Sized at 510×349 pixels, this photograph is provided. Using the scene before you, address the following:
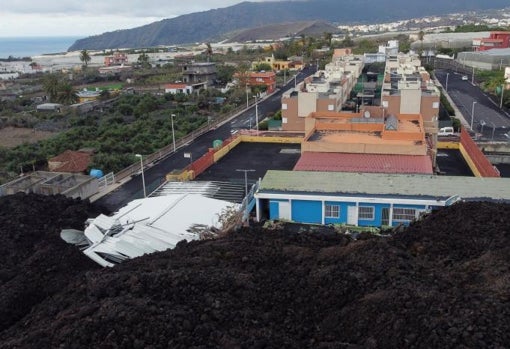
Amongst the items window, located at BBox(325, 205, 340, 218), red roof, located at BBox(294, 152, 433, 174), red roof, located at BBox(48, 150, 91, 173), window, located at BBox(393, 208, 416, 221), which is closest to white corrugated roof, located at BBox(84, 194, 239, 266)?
window, located at BBox(325, 205, 340, 218)

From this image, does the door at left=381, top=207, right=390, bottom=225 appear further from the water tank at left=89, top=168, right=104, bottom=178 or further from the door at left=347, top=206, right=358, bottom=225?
the water tank at left=89, top=168, right=104, bottom=178

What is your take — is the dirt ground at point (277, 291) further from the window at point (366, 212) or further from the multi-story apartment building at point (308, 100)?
the multi-story apartment building at point (308, 100)

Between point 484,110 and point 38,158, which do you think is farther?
point 484,110

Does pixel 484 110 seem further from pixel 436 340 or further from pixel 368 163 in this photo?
pixel 436 340

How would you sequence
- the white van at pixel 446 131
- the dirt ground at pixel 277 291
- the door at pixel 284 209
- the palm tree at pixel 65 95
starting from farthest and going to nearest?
the palm tree at pixel 65 95
the white van at pixel 446 131
the door at pixel 284 209
the dirt ground at pixel 277 291

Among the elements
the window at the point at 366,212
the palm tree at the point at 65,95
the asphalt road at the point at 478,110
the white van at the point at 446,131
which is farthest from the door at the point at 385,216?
the palm tree at the point at 65,95

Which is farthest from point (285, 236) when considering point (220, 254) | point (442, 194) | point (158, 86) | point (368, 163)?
point (158, 86)
